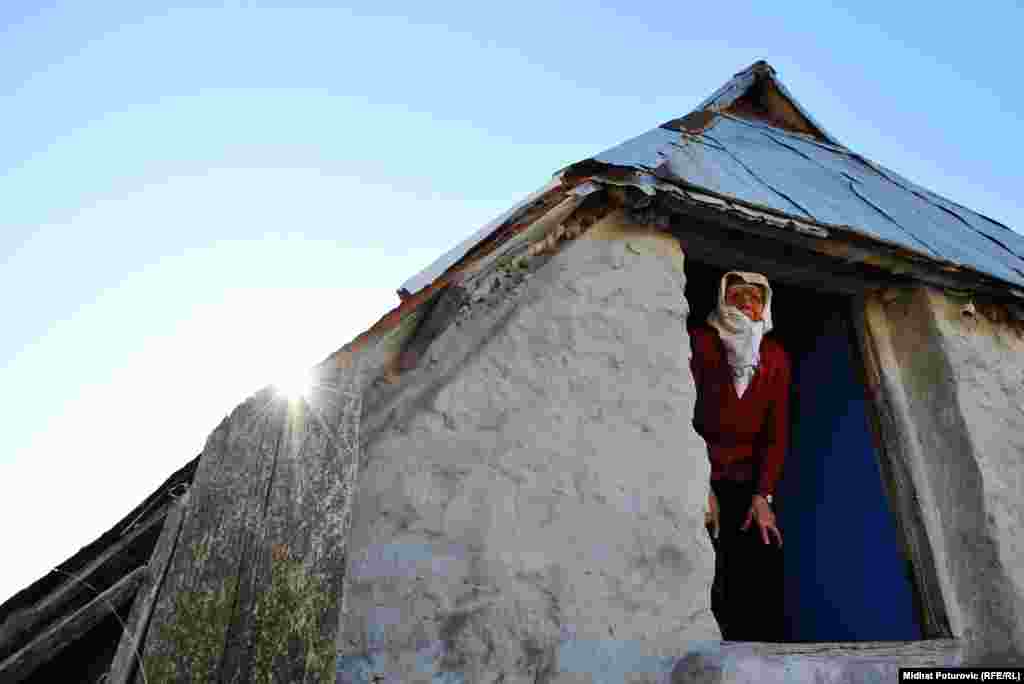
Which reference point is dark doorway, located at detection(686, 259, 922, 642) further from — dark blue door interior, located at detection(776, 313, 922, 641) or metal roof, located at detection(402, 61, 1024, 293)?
metal roof, located at detection(402, 61, 1024, 293)

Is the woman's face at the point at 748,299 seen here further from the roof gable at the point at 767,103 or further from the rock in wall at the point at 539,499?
the roof gable at the point at 767,103

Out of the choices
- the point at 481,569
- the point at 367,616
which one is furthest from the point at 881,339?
the point at 367,616

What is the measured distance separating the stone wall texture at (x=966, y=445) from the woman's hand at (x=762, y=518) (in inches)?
26.6

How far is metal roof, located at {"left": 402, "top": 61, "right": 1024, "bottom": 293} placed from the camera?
121 inches

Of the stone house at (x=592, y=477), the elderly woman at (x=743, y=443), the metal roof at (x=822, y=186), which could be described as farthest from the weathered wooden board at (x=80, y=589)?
the elderly woman at (x=743, y=443)

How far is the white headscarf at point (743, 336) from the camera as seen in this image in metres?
3.66

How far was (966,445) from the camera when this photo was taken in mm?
3057

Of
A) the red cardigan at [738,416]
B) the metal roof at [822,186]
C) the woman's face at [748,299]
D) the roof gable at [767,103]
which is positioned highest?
the roof gable at [767,103]

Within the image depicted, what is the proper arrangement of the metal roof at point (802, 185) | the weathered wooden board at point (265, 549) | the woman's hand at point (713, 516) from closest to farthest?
the weathered wooden board at point (265, 549)
the metal roof at point (802, 185)
the woman's hand at point (713, 516)

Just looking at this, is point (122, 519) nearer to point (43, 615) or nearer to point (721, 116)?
point (43, 615)

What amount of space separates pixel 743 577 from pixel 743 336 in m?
1.19

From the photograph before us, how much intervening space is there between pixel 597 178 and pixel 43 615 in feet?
7.23

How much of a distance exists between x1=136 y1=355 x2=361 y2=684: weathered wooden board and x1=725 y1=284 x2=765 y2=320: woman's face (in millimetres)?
2490

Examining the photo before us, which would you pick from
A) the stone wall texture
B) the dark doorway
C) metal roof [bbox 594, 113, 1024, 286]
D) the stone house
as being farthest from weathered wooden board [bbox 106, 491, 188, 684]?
the dark doorway
